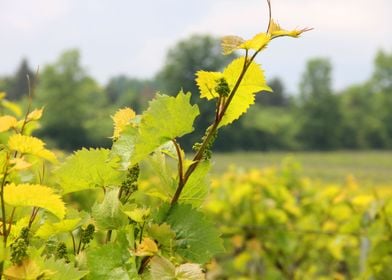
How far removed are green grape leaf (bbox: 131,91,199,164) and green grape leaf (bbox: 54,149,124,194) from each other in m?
0.10

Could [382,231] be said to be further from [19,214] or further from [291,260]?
[291,260]

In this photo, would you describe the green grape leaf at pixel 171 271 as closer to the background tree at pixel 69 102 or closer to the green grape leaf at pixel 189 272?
the green grape leaf at pixel 189 272

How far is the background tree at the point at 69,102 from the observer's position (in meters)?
52.4

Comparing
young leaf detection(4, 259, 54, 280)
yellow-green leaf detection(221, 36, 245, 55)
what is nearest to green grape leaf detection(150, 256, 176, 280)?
young leaf detection(4, 259, 54, 280)

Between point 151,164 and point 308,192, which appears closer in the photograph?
point 151,164

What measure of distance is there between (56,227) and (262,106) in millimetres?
67191

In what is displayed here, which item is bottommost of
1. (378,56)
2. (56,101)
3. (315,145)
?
(315,145)

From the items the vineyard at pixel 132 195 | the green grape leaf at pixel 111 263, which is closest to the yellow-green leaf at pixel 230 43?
the vineyard at pixel 132 195

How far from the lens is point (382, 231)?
2.13 m

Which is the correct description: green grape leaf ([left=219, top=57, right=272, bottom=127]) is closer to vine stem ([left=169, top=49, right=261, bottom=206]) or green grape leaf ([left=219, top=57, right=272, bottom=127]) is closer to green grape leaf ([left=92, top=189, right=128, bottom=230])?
vine stem ([left=169, top=49, right=261, bottom=206])

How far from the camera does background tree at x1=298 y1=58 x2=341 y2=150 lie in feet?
199

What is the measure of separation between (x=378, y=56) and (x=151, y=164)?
63.5 metres

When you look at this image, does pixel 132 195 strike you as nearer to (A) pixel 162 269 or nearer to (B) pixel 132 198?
(B) pixel 132 198

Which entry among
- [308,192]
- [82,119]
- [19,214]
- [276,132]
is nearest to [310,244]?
[308,192]
